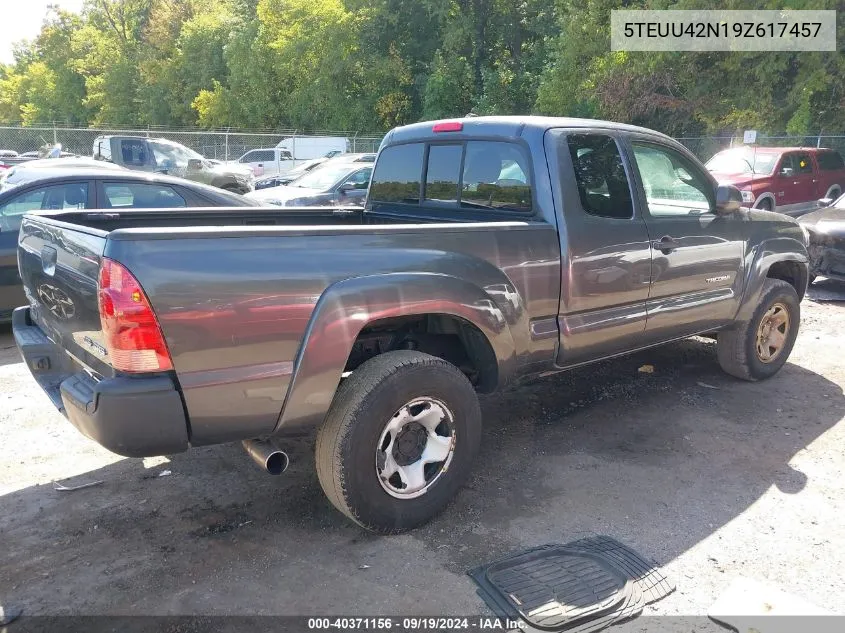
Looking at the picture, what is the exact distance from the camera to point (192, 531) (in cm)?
336

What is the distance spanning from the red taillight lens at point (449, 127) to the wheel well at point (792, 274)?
9.78 feet

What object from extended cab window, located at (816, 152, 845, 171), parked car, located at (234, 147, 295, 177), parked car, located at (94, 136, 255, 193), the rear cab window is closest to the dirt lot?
the rear cab window

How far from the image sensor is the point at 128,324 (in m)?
2.58

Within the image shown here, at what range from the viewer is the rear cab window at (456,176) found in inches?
156

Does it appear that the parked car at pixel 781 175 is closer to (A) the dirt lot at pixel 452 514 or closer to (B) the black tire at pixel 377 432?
(A) the dirt lot at pixel 452 514

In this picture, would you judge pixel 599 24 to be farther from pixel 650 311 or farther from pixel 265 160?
pixel 650 311

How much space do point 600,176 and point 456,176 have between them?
887 millimetres

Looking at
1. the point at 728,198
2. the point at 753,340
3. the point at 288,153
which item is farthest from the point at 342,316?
the point at 288,153

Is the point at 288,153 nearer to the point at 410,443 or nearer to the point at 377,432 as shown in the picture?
the point at 410,443

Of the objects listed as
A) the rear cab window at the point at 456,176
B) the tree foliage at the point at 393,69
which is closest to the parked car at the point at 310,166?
the rear cab window at the point at 456,176

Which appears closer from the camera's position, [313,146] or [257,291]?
[257,291]

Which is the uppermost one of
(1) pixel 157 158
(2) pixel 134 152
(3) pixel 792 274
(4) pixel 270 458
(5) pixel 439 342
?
(2) pixel 134 152

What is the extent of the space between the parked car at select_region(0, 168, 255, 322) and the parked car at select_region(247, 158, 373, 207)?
16.2ft

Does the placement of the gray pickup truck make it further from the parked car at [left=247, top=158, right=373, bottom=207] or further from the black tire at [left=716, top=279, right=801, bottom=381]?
the parked car at [left=247, top=158, right=373, bottom=207]
